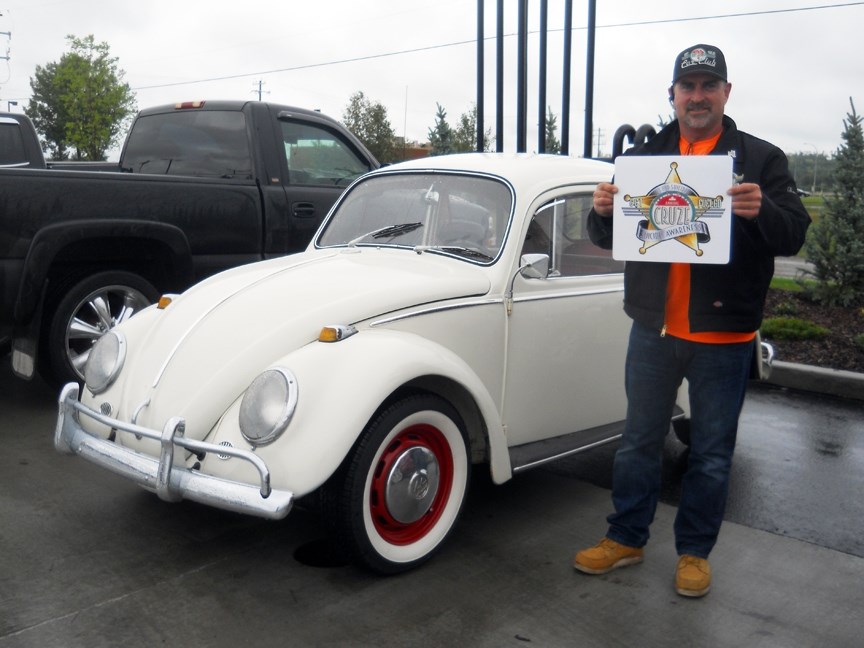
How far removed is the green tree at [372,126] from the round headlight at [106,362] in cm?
3608

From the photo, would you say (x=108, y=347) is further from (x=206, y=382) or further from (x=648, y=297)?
(x=648, y=297)

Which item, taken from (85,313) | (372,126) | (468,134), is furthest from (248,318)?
(372,126)

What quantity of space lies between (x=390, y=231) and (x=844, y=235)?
6625 millimetres

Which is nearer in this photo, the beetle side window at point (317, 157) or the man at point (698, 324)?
the man at point (698, 324)

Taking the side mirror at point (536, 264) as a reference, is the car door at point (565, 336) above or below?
below

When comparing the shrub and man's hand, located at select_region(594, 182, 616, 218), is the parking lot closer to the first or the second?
man's hand, located at select_region(594, 182, 616, 218)

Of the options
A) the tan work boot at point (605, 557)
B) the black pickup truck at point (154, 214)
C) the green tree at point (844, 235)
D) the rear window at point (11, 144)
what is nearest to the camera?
the tan work boot at point (605, 557)

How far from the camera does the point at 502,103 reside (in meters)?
12.0

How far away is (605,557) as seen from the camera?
3.65 metres

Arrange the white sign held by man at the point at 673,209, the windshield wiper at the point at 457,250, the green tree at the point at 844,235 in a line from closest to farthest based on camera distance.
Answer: the white sign held by man at the point at 673,209 → the windshield wiper at the point at 457,250 → the green tree at the point at 844,235

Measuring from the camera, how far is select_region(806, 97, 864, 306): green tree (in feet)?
30.6

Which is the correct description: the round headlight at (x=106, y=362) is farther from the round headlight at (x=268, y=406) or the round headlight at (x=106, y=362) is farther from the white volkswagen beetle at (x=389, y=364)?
the round headlight at (x=268, y=406)

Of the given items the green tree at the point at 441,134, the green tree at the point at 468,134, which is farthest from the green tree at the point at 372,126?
the green tree at the point at 441,134

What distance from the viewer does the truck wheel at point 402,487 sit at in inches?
132
